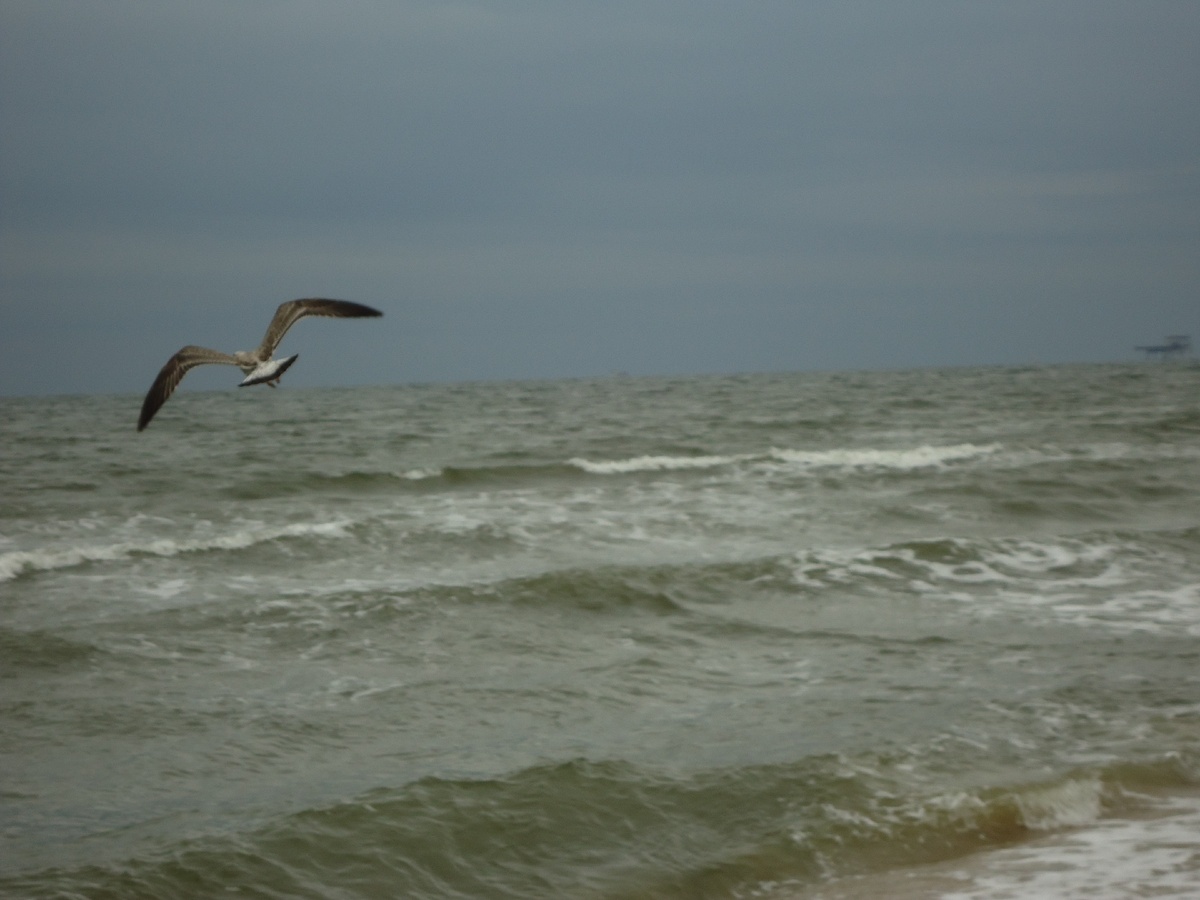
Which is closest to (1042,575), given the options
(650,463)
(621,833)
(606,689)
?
(606,689)

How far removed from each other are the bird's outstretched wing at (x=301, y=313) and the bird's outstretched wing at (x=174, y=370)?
14.6 inches

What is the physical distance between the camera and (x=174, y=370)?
374 inches

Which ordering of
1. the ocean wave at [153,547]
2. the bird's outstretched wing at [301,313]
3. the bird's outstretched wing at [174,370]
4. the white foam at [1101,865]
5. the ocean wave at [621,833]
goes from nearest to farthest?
the white foam at [1101,865] → the ocean wave at [621,833] → the bird's outstretched wing at [174,370] → the bird's outstretched wing at [301,313] → the ocean wave at [153,547]

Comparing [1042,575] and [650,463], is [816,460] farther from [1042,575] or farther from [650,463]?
[1042,575]

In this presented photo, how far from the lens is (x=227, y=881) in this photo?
610 centimetres

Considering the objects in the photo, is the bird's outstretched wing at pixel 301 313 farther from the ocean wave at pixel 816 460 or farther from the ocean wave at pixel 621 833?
the ocean wave at pixel 816 460

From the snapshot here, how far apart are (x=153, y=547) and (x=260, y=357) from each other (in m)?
5.76

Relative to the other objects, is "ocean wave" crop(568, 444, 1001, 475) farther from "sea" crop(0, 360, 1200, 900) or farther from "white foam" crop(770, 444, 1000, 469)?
"sea" crop(0, 360, 1200, 900)

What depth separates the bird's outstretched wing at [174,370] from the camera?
9.16m

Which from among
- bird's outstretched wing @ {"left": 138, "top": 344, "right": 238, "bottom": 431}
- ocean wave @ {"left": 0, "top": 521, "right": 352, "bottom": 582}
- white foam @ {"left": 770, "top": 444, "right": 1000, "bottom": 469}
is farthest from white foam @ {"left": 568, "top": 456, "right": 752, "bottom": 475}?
bird's outstretched wing @ {"left": 138, "top": 344, "right": 238, "bottom": 431}

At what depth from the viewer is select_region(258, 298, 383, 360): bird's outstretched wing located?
32.8ft

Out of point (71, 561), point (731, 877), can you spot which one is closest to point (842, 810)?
point (731, 877)

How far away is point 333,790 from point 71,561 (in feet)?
26.1

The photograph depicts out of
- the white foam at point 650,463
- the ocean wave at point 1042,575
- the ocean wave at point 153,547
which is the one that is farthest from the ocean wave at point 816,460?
the ocean wave at point 1042,575
